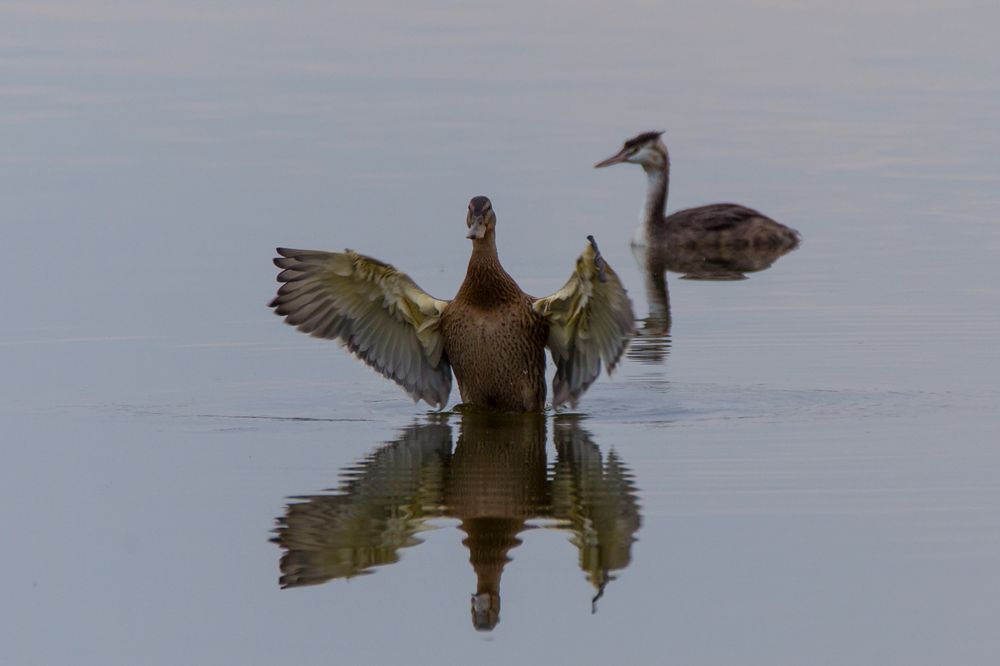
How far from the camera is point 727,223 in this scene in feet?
65.7

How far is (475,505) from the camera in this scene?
33.6 ft

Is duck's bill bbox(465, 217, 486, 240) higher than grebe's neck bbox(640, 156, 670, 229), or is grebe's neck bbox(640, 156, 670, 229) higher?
grebe's neck bbox(640, 156, 670, 229)

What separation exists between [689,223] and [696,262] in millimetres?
789

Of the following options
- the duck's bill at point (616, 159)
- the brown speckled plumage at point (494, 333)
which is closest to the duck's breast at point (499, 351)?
the brown speckled plumage at point (494, 333)

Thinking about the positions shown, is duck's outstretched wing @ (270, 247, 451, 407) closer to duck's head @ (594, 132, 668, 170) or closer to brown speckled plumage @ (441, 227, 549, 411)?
brown speckled plumage @ (441, 227, 549, 411)

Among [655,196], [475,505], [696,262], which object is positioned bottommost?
[475,505]

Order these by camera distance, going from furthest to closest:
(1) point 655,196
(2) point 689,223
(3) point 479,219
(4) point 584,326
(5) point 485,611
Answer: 1. (1) point 655,196
2. (2) point 689,223
3. (3) point 479,219
4. (4) point 584,326
5. (5) point 485,611

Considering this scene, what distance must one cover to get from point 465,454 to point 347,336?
1.73 m

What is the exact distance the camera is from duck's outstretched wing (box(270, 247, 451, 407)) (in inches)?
496

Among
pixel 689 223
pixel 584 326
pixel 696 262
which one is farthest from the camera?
pixel 689 223

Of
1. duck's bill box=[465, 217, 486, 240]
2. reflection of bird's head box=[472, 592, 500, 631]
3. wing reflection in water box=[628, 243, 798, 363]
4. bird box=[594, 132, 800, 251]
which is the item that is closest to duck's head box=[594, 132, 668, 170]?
bird box=[594, 132, 800, 251]

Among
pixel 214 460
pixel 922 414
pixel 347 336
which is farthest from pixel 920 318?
pixel 214 460

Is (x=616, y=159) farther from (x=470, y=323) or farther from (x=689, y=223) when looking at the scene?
(x=470, y=323)

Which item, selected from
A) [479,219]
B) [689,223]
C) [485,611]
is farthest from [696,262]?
[485,611]
